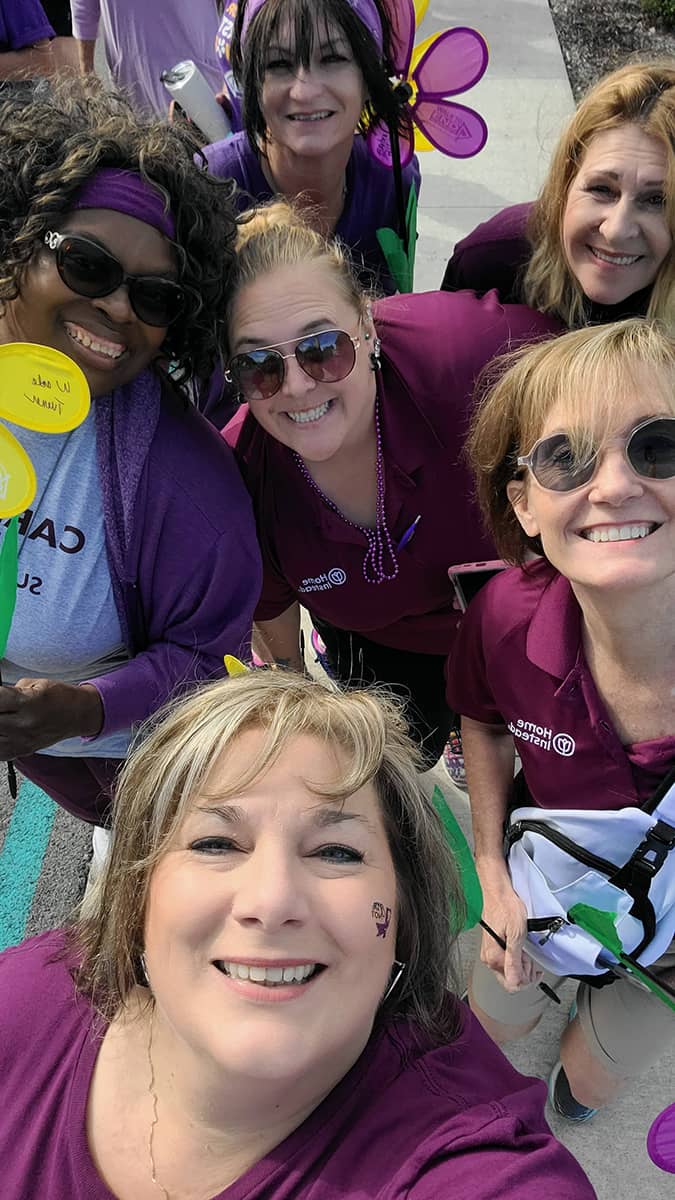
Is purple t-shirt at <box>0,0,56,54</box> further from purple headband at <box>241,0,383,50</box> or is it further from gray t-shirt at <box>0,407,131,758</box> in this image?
gray t-shirt at <box>0,407,131,758</box>

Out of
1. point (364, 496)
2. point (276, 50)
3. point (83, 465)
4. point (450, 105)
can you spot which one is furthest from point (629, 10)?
point (83, 465)

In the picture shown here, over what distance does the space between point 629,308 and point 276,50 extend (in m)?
0.97

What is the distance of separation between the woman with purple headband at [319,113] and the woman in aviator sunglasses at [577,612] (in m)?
0.75

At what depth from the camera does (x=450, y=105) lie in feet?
8.28

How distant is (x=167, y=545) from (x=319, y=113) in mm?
1211

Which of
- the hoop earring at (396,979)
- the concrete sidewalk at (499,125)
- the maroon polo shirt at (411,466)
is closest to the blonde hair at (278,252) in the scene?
the maroon polo shirt at (411,466)

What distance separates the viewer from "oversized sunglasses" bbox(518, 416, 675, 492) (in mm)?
1471

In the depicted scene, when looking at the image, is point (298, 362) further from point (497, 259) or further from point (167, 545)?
point (497, 259)

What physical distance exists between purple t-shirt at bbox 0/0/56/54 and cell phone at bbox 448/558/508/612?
2.33 m

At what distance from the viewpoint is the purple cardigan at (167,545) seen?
65.2 inches

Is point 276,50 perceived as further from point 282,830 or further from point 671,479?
point 282,830

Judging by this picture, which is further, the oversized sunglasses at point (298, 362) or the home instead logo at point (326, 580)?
the home instead logo at point (326, 580)

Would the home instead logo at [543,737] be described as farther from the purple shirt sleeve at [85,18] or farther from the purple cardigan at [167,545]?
the purple shirt sleeve at [85,18]

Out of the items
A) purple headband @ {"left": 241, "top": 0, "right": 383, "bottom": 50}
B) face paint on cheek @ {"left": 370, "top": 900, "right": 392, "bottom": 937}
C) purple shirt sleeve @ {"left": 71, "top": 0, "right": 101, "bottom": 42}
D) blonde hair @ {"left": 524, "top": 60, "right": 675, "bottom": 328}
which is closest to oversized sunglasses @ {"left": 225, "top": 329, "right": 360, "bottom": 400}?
blonde hair @ {"left": 524, "top": 60, "right": 675, "bottom": 328}
